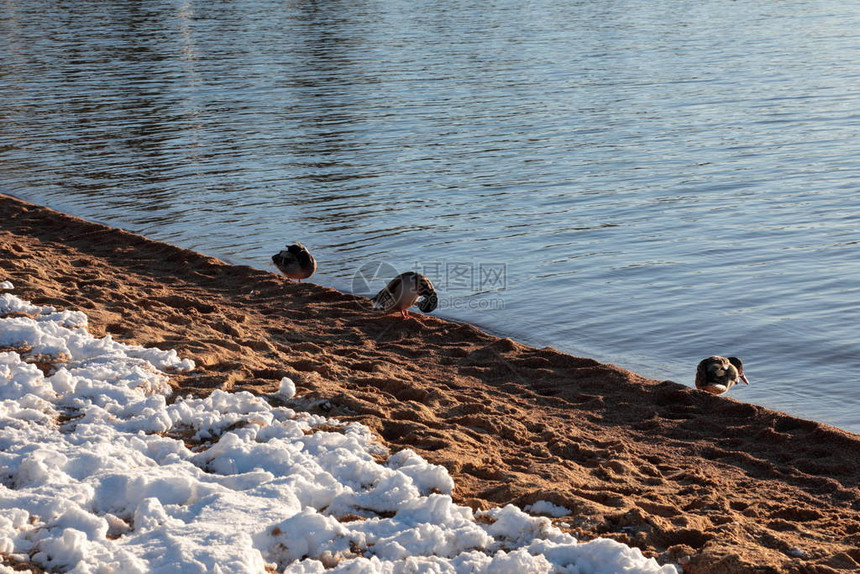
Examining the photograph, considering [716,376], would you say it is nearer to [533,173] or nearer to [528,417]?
[528,417]

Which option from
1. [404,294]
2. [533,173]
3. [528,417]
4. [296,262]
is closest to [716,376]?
[528,417]

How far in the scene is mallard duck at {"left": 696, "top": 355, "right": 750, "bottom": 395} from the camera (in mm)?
8094

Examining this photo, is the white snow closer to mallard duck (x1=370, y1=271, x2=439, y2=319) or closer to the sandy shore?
the sandy shore

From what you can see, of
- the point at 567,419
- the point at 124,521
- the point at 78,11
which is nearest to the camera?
the point at 124,521

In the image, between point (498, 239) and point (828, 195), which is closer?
point (498, 239)

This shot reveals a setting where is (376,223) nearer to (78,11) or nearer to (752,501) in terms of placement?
(752,501)

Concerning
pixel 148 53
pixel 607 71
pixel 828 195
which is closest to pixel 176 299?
pixel 828 195

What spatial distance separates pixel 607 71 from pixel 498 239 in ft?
57.1

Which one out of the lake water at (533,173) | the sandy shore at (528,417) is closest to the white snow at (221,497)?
the sandy shore at (528,417)

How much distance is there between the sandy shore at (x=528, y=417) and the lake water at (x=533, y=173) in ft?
4.44

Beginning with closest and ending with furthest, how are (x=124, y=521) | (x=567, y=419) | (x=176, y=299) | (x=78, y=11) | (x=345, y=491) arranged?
(x=124, y=521) → (x=345, y=491) → (x=567, y=419) → (x=176, y=299) → (x=78, y=11)

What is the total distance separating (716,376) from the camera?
8141 mm

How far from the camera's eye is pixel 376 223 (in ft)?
46.8

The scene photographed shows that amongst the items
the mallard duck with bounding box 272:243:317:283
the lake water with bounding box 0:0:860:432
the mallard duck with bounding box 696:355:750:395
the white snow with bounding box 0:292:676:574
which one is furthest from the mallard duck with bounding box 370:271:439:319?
the white snow with bounding box 0:292:676:574
